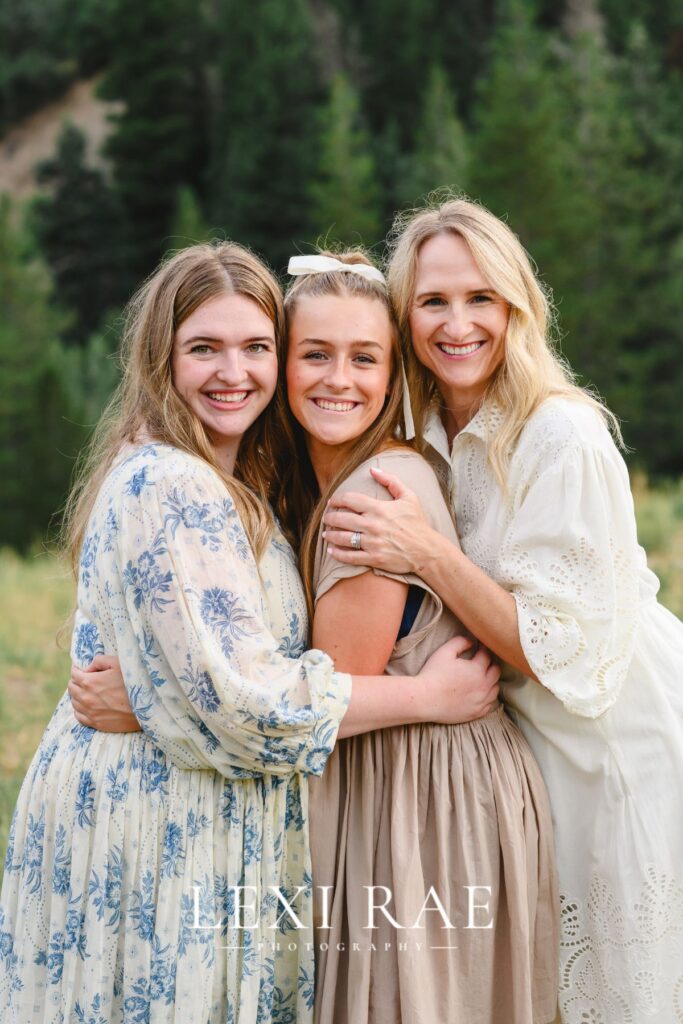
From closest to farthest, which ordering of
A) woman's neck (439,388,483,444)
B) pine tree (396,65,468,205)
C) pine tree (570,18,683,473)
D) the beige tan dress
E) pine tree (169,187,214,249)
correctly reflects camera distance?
the beige tan dress < woman's neck (439,388,483,444) < pine tree (570,18,683,473) < pine tree (396,65,468,205) < pine tree (169,187,214,249)

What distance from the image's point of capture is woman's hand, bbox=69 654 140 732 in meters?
2.73

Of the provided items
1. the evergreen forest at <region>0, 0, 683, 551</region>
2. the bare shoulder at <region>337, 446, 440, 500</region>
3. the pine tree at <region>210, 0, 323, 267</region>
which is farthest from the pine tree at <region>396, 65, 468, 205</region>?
the bare shoulder at <region>337, 446, 440, 500</region>

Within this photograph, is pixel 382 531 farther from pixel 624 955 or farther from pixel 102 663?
pixel 624 955

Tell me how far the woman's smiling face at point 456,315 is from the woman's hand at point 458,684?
747 mm

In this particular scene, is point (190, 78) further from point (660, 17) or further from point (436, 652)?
point (436, 652)

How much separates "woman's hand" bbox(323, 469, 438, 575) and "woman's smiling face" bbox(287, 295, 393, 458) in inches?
8.7

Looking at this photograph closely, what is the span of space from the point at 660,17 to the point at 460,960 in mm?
38651

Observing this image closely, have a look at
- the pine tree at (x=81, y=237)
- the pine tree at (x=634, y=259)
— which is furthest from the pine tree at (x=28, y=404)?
the pine tree at (x=634, y=259)

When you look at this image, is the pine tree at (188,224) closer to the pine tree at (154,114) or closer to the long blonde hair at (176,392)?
the pine tree at (154,114)

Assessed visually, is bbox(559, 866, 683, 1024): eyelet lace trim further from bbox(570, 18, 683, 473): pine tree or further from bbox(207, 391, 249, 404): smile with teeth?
bbox(570, 18, 683, 473): pine tree

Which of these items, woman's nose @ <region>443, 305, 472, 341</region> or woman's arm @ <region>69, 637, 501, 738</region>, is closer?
woman's arm @ <region>69, 637, 501, 738</region>

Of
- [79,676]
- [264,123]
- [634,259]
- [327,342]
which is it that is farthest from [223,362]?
[264,123]

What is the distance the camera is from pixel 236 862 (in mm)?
2680

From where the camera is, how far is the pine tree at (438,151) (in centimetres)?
2830
